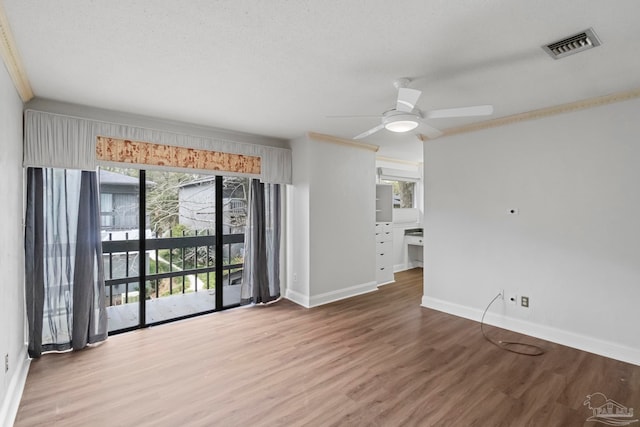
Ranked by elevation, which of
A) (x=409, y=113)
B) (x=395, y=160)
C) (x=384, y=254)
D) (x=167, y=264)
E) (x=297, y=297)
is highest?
(x=395, y=160)

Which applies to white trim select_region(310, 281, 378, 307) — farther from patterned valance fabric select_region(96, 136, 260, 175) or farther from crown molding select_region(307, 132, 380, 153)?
crown molding select_region(307, 132, 380, 153)

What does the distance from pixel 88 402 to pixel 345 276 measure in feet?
10.7

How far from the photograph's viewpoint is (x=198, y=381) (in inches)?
97.3

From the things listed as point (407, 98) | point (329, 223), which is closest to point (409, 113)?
point (407, 98)

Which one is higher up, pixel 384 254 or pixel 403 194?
pixel 403 194

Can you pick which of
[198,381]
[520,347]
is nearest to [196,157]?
[198,381]

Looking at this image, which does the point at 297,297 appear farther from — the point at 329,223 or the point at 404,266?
the point at 404,266

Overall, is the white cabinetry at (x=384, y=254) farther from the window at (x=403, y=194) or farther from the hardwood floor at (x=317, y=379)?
the hardwood floor at (x=317, y=379)

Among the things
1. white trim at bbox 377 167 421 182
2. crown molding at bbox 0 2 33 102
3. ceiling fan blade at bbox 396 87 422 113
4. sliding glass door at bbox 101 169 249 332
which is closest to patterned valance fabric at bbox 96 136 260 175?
sliding glass door at bbox 101 169 249 332

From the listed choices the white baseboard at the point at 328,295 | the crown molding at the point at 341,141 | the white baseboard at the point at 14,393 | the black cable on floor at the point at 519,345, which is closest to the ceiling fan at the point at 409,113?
the crown molding at the point at 341,141

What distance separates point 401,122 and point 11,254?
10.3ft

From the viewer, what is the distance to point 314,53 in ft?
6.86

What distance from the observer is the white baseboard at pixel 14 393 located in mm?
1940

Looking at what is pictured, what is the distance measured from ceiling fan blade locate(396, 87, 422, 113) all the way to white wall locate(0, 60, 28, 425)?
2.63 meters
